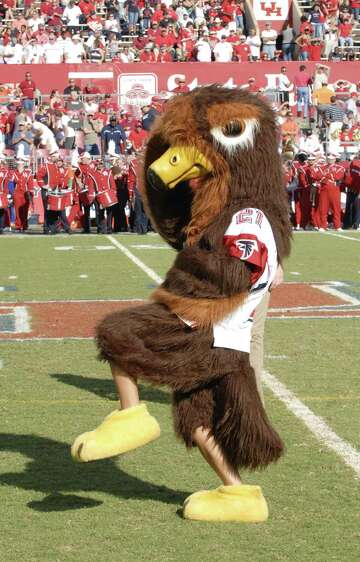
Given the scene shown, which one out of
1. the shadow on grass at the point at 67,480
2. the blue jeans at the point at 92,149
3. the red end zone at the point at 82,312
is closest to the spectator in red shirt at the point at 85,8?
the blue jeans at the point at 92,149

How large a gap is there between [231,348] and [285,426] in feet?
6.26

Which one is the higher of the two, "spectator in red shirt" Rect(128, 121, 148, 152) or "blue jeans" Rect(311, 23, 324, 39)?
"blue jeans" Rect(311, 23, 324, 39)

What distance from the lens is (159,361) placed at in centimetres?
453

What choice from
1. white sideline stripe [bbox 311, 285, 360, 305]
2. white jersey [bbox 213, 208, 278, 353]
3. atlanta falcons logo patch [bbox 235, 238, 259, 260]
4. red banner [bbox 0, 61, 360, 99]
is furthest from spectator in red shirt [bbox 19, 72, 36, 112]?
atlanta falcons logo patch [bbox 235, 238, 259, 260]

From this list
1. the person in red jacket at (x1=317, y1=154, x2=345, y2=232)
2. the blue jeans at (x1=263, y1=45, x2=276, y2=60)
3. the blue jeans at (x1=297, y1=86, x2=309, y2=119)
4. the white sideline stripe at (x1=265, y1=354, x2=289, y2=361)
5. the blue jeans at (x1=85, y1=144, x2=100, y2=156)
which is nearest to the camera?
the white sideline stripe at (x1=265, y1=354, x2=289, y2=361)

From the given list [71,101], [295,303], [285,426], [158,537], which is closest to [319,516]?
[158,537]

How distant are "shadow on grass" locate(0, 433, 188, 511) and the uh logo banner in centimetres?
2947

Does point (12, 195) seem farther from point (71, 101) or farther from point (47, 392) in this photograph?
point (47, 392)

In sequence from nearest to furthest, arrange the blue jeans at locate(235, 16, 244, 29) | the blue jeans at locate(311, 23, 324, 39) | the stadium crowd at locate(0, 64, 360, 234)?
1. the stadium crowd at locate(0, 64, 360, 234)
2. the blue jeans at locate(311, 23, 324, 39)
3. the blue jeans at locate(235, 16, 244, 29)

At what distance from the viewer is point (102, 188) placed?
23.3m

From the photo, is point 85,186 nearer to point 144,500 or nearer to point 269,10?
point 269,10

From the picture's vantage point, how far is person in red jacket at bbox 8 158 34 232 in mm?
23594

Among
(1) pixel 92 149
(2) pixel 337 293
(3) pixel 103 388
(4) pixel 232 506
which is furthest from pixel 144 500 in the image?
(1) pixel 92 149

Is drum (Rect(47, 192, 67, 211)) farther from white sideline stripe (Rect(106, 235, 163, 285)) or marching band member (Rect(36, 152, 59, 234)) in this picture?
white sideline stripe (Rect(106, 235, 163, 285))
